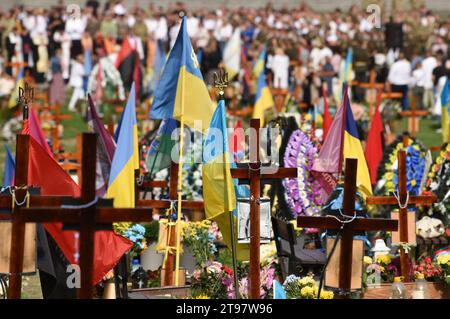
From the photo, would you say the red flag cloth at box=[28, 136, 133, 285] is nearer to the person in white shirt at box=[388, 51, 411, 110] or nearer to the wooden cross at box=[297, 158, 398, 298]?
the wooden cross at box=[297, 158, 398, 298]

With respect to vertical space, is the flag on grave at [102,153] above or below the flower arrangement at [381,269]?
above

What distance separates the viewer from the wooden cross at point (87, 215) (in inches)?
394

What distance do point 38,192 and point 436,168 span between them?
23.2 feet

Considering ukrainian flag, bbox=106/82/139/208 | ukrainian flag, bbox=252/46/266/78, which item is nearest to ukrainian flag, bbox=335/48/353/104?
ukrainian flag, bbox=252/46/266/78

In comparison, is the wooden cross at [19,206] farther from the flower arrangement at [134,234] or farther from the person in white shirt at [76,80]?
the person in white shirt at [76,80]

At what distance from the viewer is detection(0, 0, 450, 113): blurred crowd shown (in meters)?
32.2

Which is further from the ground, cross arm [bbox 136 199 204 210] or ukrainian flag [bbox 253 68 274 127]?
ukrainian flag [bbox 253 68 274 127]

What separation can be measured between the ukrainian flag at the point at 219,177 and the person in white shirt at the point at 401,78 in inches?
748

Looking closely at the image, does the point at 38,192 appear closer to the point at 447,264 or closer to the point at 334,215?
the point at 334,215

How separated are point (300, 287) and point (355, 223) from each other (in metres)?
2.11

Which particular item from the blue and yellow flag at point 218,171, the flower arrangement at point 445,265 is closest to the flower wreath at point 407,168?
the flower arrangement at point 445,265

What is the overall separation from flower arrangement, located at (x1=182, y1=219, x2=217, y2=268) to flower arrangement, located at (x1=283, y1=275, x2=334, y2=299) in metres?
1.48
